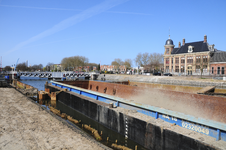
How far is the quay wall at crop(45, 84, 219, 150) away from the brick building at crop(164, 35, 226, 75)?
121 feet

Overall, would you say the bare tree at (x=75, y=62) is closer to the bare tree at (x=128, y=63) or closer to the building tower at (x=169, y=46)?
the bare tree at (x=128, y=63)

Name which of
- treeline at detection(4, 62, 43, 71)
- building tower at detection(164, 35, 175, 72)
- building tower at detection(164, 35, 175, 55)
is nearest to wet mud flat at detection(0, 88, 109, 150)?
building tower at detection(164, 35, 175, 72)

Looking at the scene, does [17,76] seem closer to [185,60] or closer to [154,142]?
[185,60]

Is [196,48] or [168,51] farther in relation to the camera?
[168,51]

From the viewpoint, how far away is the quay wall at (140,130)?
20.7 feet

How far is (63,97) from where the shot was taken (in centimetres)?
1917

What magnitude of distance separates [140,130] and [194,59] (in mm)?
50256

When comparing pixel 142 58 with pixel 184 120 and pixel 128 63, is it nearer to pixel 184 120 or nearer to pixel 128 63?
pixel 128 63

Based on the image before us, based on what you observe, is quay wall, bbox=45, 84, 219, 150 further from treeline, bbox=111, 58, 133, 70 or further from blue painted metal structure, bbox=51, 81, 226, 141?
treeline, bbox=111, 58, 133, 70

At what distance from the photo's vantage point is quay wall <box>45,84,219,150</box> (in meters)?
6.30

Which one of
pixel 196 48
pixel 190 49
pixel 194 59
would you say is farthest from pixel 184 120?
pixel 196 48

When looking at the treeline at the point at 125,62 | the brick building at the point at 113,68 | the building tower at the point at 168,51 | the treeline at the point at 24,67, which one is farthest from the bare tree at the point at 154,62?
the treeline at the point at 24,67

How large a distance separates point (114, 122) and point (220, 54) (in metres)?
44.5

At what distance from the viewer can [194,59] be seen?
5144cm
